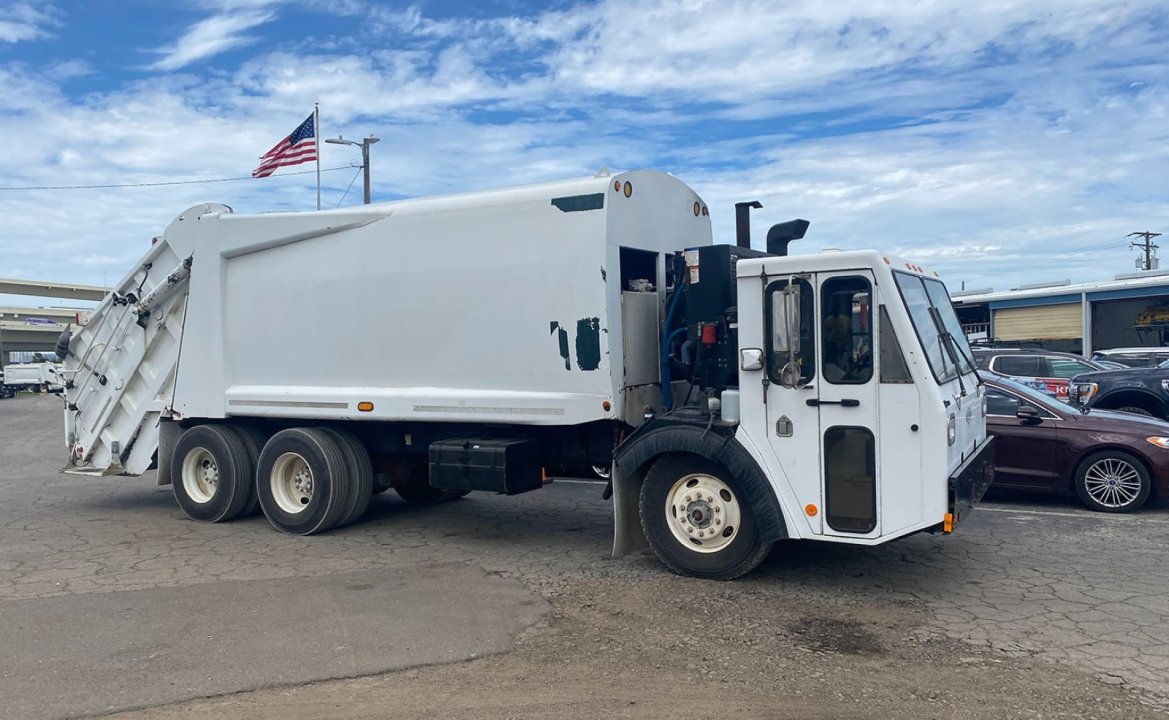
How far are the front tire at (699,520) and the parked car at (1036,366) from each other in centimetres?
959

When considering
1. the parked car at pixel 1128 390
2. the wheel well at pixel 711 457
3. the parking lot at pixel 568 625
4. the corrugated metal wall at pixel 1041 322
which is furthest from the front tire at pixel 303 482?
the corrugated metal wall at pixel 1041 322

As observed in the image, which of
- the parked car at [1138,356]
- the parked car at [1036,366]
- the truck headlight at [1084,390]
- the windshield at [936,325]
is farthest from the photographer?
the parked car at [1138,356]

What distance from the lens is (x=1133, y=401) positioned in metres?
14.4

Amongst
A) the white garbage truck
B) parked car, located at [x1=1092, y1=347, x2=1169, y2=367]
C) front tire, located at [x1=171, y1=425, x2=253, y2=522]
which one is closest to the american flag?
the white garbage truck

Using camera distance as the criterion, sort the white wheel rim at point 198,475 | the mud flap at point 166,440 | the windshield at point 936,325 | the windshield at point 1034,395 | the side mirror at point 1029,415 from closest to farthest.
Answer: the windshield at point 936,325
the side mirror at point 1029,415
the white wheel rim at point 198,475
the windshield at point 1034,395
the mud flap at point 166,440

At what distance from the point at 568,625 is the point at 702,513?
1.40 meters

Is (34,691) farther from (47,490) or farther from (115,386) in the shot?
(47,490)

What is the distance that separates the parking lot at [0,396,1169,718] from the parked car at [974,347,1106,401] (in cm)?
605

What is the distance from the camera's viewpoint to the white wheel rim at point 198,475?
31.7ft

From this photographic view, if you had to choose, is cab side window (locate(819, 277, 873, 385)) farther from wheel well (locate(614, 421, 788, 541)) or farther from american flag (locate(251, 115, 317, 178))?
american flag (locate(251, 115, 317, 178))

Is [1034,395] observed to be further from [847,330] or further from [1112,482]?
[847,330]

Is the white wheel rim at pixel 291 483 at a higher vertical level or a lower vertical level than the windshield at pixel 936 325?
lower

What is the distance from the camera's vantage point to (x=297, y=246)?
8820 millimetres

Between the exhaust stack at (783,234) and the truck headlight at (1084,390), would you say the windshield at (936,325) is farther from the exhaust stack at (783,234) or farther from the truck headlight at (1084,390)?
the truck headlight at (1084,390)
